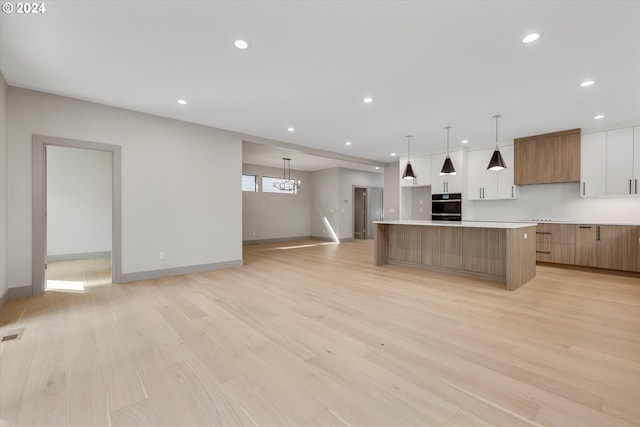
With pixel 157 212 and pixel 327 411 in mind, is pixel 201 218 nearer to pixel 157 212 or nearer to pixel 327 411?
pixel 157 212

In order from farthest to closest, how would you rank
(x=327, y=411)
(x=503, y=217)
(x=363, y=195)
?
1. (x=363, y=195)
2. (x=503, y=217)
3. (x=327, y=411)

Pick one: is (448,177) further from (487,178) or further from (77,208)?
(77,208)

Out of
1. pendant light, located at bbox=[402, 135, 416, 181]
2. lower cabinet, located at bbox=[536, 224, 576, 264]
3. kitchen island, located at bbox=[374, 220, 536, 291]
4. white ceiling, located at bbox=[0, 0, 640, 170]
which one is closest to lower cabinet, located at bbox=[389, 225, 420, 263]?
kitchen island, located at bbox=[374, 220, 536, 291]

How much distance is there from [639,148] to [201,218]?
786 centimetres

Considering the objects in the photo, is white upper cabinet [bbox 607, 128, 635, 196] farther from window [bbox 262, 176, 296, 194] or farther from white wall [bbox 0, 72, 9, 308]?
white wall [bbox 0, 72, 9, 308]

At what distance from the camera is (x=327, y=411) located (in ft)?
5.07

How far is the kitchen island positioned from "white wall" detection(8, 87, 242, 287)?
321 cm

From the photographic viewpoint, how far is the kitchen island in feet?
13.2

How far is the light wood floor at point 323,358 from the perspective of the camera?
60.9 inches

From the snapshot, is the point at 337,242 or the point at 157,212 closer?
the point at 157,212

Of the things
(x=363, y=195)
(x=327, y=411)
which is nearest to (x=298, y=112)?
(x=327, y=411)

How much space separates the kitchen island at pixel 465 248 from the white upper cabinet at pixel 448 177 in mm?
2303

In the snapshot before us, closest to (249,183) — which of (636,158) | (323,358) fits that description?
(323,358)

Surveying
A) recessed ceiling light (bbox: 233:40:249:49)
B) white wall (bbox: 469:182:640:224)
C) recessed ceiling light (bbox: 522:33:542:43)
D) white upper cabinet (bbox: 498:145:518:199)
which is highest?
recessed ceiling light (bbox: 233:40:249:49)
